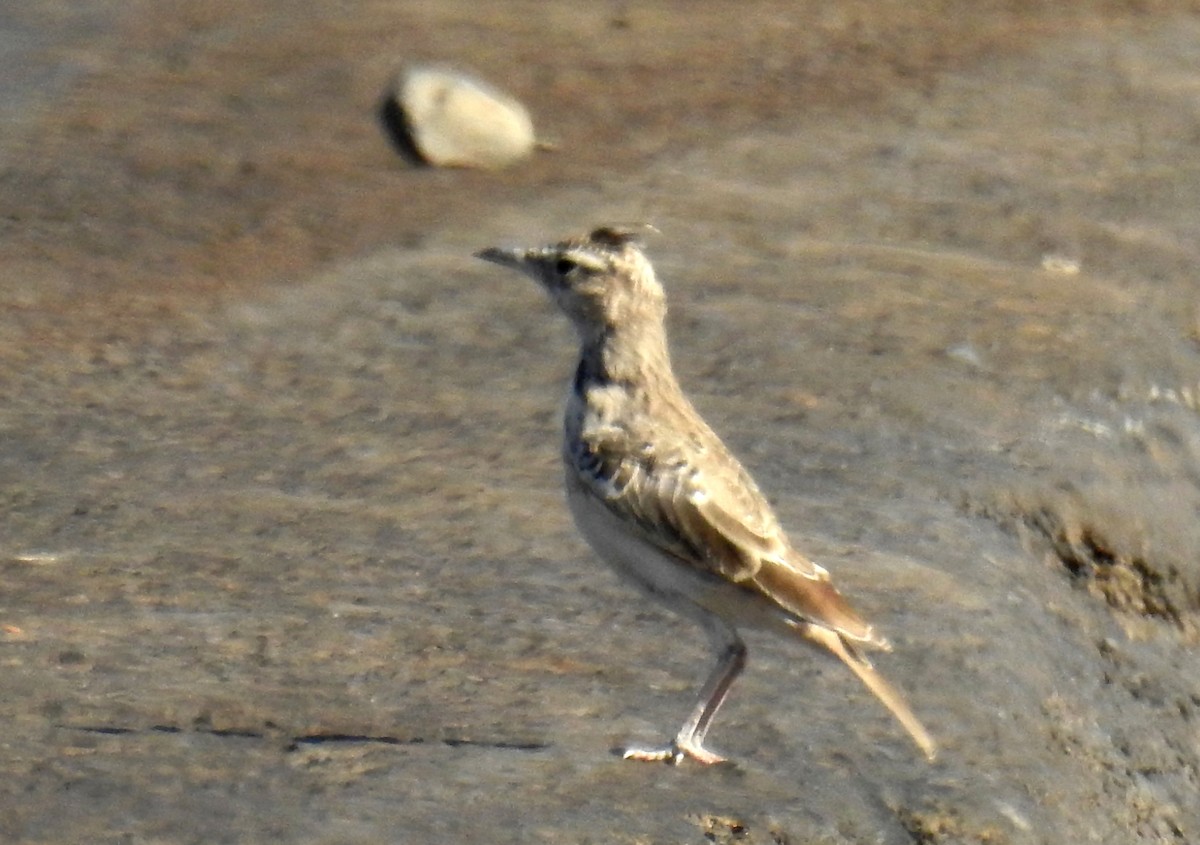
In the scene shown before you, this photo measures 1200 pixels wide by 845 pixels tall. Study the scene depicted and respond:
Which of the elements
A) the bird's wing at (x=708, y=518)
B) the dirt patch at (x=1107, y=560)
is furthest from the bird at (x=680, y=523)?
the dirt patch at (x=1107, y=560)

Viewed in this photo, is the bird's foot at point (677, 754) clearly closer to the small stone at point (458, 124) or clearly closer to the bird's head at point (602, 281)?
the bird's head at point (602, 281)

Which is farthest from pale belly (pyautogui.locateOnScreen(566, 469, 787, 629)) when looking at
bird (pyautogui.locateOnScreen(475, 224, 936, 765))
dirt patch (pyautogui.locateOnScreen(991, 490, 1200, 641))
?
dirt patch (pyautogui.locateOnScreen(991, 490, 1200, 641))

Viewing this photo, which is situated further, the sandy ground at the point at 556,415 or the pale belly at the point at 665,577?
the sandy ground at the point at 556,415

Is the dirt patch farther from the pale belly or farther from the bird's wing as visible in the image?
the pale belly

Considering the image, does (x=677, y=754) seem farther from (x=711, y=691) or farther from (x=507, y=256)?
(x=507, y=256)

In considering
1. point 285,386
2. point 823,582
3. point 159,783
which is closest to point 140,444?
point 285,386

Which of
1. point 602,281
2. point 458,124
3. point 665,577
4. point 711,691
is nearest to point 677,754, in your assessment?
point 711,691

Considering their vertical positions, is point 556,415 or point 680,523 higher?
point 680,523
